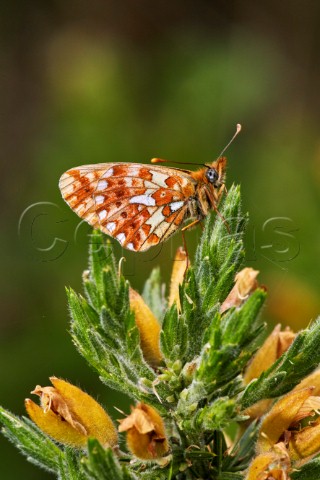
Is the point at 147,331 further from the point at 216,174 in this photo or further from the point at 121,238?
the point at 216,174

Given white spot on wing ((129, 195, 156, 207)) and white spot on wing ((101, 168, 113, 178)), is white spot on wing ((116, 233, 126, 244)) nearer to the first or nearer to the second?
white spot on wing ((129, 195, 156, 207))

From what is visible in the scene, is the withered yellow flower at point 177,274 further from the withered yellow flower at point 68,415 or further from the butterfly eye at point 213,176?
the withered yellow flower at point 68,415

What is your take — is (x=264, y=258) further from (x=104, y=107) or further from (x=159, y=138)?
(x=104, y=107)

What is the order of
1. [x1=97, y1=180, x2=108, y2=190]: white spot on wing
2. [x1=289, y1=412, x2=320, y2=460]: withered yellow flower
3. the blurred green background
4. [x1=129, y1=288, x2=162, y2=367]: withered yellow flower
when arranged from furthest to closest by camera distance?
the blurred green background, [x1=97, y1=180, x2=108, y2=190]: white spot on wing, [x1=129, y1=288, x2=162, y2=367]: withered yellow flower, [x1=289, y1=412, x2=320, y2=460]: withered yellow flower

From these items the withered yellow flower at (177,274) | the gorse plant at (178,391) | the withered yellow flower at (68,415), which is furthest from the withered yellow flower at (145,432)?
the withered yellow flower at (177,274)

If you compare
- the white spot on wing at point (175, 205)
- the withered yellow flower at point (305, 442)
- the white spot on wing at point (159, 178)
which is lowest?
the withered yellow flower at point (305, 442)

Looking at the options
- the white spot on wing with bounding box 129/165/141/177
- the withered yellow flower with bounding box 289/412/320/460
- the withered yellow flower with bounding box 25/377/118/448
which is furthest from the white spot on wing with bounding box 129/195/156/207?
the withered yellow flower with bounding box 289/412/320/460

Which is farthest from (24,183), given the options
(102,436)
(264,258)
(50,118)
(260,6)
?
(102,436)
